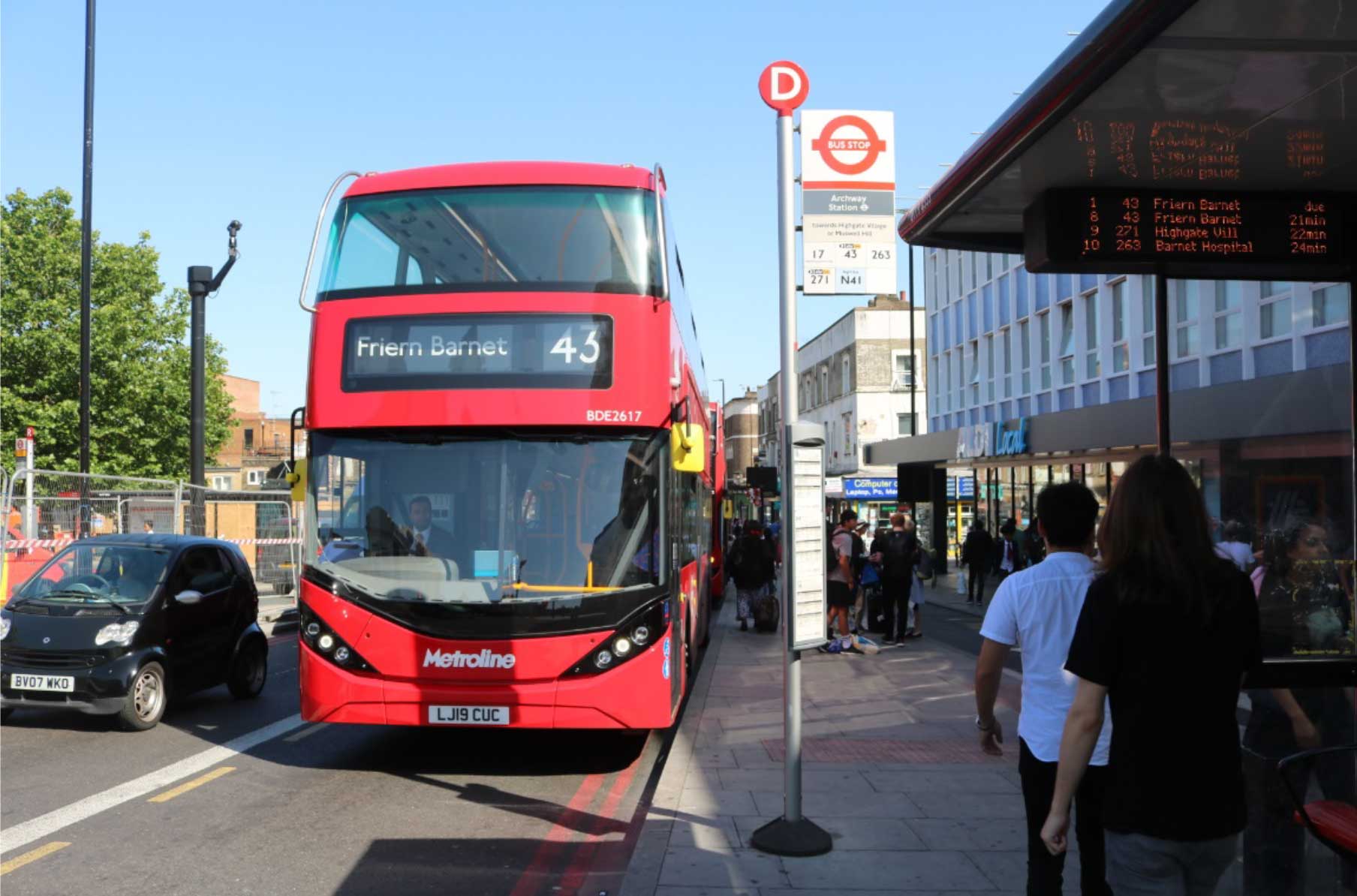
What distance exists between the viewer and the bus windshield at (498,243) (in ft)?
29.0

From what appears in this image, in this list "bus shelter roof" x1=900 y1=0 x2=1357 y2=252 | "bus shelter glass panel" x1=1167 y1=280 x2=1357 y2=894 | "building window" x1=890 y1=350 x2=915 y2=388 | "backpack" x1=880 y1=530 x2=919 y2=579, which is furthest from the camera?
"building window" x1=890 y1=350 x2=915 y2=388

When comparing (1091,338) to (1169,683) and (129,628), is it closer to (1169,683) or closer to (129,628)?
(129,628)

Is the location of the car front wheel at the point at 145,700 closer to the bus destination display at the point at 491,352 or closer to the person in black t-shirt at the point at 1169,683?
the bus destination display at the point at 491,352

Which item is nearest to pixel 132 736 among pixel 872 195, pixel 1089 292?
pixel 872 195

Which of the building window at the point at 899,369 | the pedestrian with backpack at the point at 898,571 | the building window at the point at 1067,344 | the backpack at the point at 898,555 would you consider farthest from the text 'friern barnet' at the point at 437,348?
the building window at the point at 899,369

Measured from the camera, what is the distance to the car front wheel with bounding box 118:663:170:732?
10.2 meters

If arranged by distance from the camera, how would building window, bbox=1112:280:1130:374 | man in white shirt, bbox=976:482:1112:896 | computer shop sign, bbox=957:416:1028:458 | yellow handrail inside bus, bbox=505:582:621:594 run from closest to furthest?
man in white shirt, bbox=976:482:1112:896, yellow handrail inside bus, bbox=505:582:621:594, building window, bbox=1112:280:1130:374, computer shop sign, bbox=957:416:1028:458

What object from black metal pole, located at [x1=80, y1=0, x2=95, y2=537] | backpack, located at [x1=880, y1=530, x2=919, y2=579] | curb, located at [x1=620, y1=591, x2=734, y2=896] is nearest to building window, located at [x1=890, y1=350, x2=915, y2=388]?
backpack, located at [x1=880, y1=530, x2=919, y2=579]

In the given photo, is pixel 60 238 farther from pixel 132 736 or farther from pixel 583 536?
pixel 583 536

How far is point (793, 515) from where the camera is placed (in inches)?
253

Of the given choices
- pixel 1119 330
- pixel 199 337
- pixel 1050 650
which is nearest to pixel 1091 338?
pixel 1119 330

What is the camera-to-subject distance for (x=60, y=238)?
39.9 metres

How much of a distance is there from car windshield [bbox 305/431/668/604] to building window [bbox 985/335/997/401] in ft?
99.5

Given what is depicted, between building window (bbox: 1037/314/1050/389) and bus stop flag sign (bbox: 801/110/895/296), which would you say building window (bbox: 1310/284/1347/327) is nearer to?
bus stop flag sign (bbox: 801/110/895/296)
